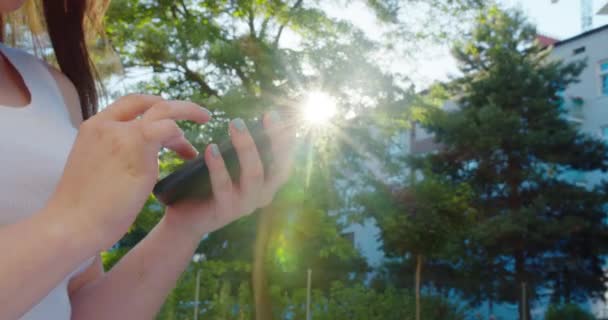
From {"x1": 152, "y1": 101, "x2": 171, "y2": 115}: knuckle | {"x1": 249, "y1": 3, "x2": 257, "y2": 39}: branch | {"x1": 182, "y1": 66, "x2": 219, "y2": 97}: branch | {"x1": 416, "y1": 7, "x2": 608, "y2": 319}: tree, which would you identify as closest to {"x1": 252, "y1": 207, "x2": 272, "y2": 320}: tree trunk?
{"x1": 182, "y1": 66, "x2": 219, "y2": 97}: branch

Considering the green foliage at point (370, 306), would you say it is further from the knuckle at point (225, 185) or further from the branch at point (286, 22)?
the knuckle at point (225, 185)

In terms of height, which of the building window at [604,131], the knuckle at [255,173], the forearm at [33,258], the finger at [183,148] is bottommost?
the forearm at [33,258]

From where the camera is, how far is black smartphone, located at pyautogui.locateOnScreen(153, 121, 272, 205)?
935 millimetres

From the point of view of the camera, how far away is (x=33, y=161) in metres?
0.94

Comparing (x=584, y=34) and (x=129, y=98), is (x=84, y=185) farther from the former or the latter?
(x=584, y=34)

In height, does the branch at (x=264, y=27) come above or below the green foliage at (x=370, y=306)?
above

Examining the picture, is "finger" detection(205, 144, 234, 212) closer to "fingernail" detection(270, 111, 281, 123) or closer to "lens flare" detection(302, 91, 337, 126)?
"fingernail" detection(270, 111, 281, 123)

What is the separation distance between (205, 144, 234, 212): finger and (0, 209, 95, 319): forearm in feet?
0.92

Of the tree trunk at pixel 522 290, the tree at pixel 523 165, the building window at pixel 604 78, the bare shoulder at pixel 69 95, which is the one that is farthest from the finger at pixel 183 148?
the building window at pixel 604 78

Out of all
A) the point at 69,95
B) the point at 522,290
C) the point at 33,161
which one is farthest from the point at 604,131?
the point at 33,161

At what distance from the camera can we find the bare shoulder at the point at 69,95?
1207 millimetres

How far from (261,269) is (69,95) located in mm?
10529

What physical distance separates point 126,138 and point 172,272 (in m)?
0.45

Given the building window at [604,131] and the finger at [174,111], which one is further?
the building window at [604,131]
